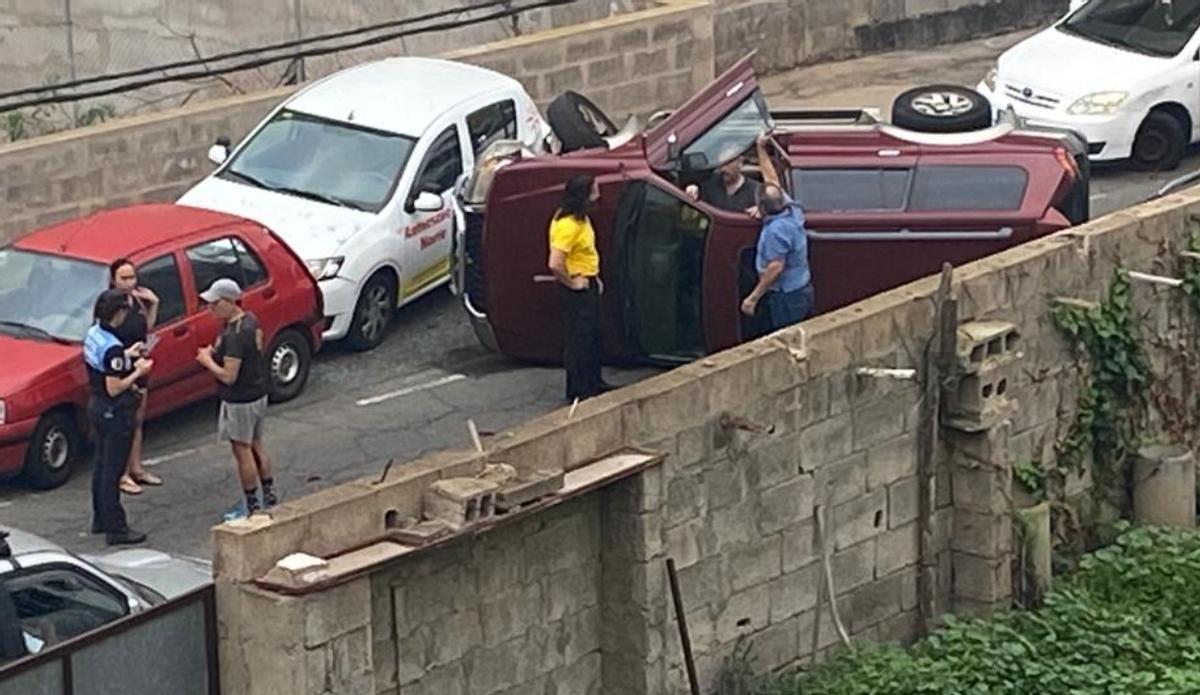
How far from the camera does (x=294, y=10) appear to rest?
26.2 meters

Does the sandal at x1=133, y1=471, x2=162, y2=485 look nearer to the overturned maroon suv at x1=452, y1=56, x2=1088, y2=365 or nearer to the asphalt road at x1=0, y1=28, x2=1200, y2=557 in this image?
the asphalt road at x1=0, y1=28, x2=1200, y2=557

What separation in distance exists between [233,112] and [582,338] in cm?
519

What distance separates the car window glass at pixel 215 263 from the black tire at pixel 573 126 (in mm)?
2307

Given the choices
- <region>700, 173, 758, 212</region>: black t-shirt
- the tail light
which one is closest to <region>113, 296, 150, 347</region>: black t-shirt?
<region>700, 173, 758, 212</region>: black t-shirt

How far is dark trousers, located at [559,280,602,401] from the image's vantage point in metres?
17.1

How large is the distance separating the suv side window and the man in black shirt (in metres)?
1.95

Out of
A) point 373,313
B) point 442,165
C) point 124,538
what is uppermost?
point 442,165

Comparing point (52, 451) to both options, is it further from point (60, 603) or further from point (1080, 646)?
point (1080, 646)

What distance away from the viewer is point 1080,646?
1412 cm

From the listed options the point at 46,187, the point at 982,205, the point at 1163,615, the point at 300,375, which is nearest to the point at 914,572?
the point at 1163,615

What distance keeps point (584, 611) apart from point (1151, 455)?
456 cm

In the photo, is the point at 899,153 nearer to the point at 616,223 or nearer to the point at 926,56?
the point at 616,223

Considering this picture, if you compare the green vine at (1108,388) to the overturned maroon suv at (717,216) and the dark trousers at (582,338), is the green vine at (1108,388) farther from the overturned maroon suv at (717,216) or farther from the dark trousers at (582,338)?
the dark trousers at (582,338)

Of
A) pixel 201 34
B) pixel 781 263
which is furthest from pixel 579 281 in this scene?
pixel 201 34
